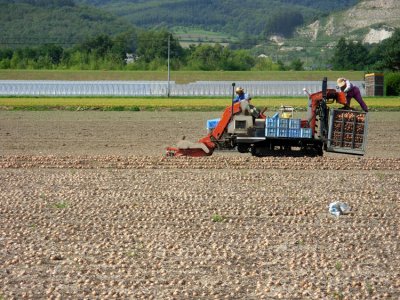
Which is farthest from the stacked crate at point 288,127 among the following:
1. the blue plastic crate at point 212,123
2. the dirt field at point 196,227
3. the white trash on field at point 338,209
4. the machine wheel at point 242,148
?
the white trash on field at point 338,209

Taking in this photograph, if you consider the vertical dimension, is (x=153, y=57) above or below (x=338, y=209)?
below

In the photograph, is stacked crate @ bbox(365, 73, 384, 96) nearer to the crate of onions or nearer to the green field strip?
the green field strip

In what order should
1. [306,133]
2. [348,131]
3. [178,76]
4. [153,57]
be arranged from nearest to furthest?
[348,131]
[306,133]
[178,76]
[153,57]

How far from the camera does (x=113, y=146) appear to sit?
30781mm

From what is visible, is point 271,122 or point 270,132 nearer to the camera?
point 271,122

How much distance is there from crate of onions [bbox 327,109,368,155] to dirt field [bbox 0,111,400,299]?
0.65m

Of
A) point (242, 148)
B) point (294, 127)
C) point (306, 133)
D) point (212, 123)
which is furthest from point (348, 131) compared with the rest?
point (212, 123)

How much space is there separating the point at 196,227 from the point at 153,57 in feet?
353

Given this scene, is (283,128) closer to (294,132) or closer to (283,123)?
(283,123)

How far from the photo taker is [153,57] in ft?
402

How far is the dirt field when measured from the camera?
40.4 ft

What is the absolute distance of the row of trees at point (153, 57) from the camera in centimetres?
11250

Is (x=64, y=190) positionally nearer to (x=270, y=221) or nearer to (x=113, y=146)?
(x=270, y=221)

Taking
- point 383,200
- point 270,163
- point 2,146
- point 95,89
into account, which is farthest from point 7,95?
point 383,200
